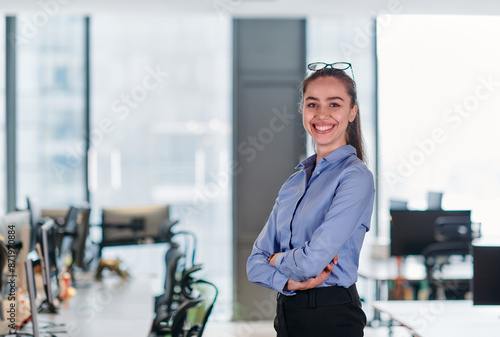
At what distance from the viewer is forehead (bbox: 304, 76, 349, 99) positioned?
5.79ft

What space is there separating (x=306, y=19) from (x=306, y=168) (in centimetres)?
390

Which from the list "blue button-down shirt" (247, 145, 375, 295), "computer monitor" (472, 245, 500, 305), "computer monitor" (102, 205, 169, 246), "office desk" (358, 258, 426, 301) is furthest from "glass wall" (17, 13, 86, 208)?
"blue button-down shirt" (247, 145, 375, 295)

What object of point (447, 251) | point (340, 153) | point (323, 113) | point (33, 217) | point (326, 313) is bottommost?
point (447, 251)

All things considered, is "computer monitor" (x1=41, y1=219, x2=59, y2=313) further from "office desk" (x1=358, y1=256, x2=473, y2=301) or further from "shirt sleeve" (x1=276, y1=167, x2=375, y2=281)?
"office desk" (x1=358, y1=256, x2=473, y2=301)

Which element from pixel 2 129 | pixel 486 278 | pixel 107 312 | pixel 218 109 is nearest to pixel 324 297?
pixel 486 278

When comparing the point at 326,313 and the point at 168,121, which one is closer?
the point at 326,313

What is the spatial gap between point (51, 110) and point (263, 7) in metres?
2.41

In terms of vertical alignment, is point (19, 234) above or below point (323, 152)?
below

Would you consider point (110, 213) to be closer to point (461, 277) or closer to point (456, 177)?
point (461, 277)

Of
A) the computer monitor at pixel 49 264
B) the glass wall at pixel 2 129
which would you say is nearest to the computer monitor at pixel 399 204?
the computer monitor at pixel 49 264

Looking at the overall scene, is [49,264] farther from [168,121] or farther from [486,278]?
[168,121]

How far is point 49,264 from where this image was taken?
2842mm

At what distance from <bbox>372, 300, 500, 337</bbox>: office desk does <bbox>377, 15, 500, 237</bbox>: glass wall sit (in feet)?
7.97

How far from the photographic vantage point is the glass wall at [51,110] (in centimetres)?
554
